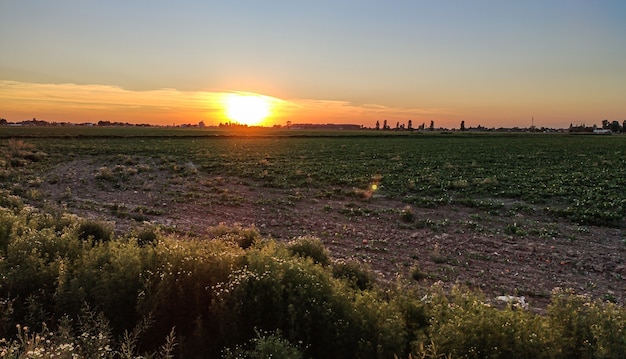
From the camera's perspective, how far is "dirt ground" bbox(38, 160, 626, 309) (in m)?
10.1

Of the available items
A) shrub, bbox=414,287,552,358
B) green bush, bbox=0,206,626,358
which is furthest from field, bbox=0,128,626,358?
shrub, bbox=414,287,552,358

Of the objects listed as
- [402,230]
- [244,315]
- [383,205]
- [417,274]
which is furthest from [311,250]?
[383,205]

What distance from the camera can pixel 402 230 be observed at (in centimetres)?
1448

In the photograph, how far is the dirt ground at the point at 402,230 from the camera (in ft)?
33.2

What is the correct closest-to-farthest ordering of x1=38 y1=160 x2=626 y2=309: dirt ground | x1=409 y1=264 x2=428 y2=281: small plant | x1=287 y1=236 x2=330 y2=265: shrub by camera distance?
x1=287 y1=236 x2=330 y2=265: shrub < x1=409 y1=264 x2=428 y2=281: small plant < x1=38 y1=160 x2=626 y2=309: dirt ground

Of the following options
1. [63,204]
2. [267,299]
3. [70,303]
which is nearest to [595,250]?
[267,299]

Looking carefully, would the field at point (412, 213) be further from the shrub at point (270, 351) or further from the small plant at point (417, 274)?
the shrub at point (270, 351)

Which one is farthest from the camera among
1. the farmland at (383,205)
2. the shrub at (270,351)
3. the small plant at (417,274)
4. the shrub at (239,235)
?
the farmland at (383,205)

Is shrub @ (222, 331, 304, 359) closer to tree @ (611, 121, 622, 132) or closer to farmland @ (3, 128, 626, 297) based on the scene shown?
farmland @ (3, 128, 626, 297)

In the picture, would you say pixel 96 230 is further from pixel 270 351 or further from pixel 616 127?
pixel 616 127

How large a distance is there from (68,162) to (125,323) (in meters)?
35.8

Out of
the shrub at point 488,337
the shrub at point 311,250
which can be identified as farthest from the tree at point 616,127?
the shrub at point 488,337

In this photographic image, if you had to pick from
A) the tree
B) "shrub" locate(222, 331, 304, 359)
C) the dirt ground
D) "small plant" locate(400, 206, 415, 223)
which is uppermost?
the tree

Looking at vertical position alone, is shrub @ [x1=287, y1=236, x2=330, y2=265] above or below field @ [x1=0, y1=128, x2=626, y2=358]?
above
